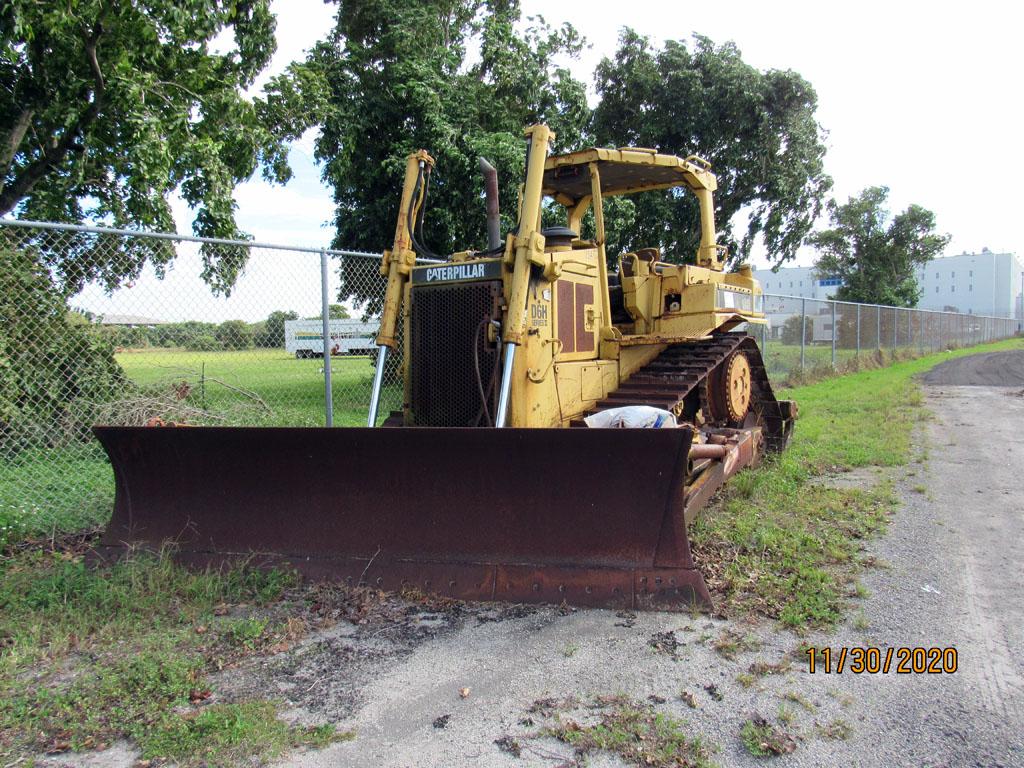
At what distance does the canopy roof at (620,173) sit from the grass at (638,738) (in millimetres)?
3989

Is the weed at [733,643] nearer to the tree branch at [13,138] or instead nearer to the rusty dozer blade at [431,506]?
the rusty dozer blade at [431,506]

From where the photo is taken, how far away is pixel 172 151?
777cm

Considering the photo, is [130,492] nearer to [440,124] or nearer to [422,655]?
[422,655]

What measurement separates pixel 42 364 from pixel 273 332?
2.15 meters

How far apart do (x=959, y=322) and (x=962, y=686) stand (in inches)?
1564

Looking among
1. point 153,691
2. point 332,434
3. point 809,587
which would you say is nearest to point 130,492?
point 332,434

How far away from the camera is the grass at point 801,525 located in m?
3.78

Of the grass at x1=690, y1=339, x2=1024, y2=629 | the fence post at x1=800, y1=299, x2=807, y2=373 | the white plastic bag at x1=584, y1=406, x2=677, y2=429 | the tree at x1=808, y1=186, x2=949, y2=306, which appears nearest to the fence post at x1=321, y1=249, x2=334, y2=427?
the white plastic bag at x1=584, y1=406, x2=677, y2=429

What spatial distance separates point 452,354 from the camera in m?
5.02

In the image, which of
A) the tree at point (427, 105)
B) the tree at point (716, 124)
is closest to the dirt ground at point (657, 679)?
the tree at point (427, 105)

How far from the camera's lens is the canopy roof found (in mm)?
5547

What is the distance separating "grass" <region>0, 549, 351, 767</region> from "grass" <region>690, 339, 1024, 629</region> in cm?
230

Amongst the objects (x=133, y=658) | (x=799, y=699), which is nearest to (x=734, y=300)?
(x=799, y=699)

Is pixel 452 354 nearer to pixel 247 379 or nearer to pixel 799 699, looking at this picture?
pixel 247 379
